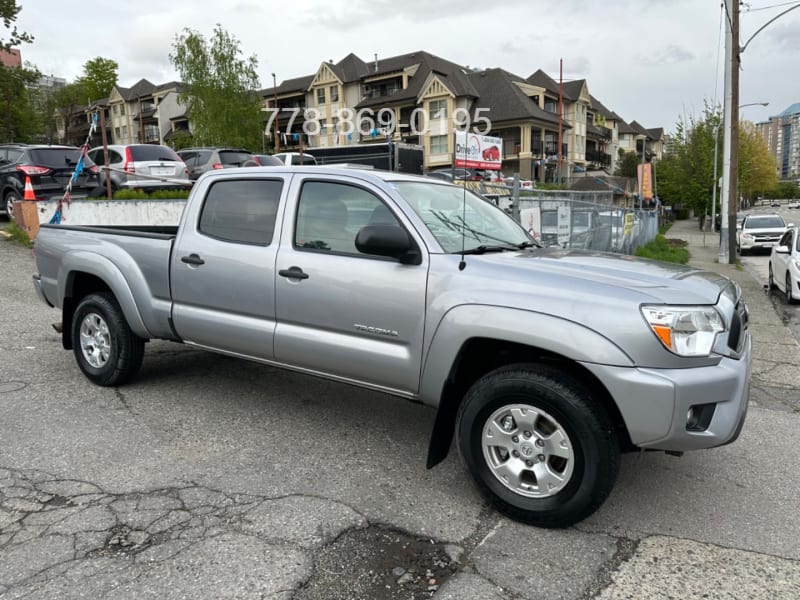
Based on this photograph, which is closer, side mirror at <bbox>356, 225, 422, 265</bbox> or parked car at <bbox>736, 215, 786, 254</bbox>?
side mirror at <bbox>356, 225, 422, 265</bbox>

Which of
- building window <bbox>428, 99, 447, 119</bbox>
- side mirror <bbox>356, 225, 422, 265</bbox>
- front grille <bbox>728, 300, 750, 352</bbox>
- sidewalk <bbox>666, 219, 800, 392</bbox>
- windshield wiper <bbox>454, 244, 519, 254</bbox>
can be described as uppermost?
building window <bbox>428, 99, 447, 119</bbox>

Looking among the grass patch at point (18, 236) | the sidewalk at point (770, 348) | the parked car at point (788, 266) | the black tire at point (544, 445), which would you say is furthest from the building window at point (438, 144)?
the black tire at point (544, 445)

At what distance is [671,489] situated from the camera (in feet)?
12.0

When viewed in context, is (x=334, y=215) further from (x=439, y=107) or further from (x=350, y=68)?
(x=350, y=68)

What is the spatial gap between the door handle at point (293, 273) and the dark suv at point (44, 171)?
11867 mm

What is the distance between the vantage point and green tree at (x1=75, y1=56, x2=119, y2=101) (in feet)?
238

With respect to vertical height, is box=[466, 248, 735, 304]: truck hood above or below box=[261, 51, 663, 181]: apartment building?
below

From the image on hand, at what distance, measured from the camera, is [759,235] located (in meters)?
22.3

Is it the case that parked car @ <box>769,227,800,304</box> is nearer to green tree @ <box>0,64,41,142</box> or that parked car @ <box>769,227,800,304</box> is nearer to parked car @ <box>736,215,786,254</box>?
parked car @ <box>736,215,786,254</box>

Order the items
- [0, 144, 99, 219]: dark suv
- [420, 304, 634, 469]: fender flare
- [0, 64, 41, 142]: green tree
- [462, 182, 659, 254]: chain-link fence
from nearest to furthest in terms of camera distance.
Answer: [420, 304, 634, 469]: fender flare
[462, 182, 659, 254]: chain-link fence
[0, 144, 99, 219]: dark suv
[0, 64, 41, 142]: green tree

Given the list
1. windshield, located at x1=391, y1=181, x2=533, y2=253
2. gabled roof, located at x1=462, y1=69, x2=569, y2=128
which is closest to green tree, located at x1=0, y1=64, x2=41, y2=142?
windshield, located at x1=391, y1=181, x2=533, y2=253

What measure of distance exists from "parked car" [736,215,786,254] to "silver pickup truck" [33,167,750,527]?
21.2 metres

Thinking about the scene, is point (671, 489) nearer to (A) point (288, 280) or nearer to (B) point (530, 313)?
(B) point (530, 313)

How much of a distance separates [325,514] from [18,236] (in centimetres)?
1303
